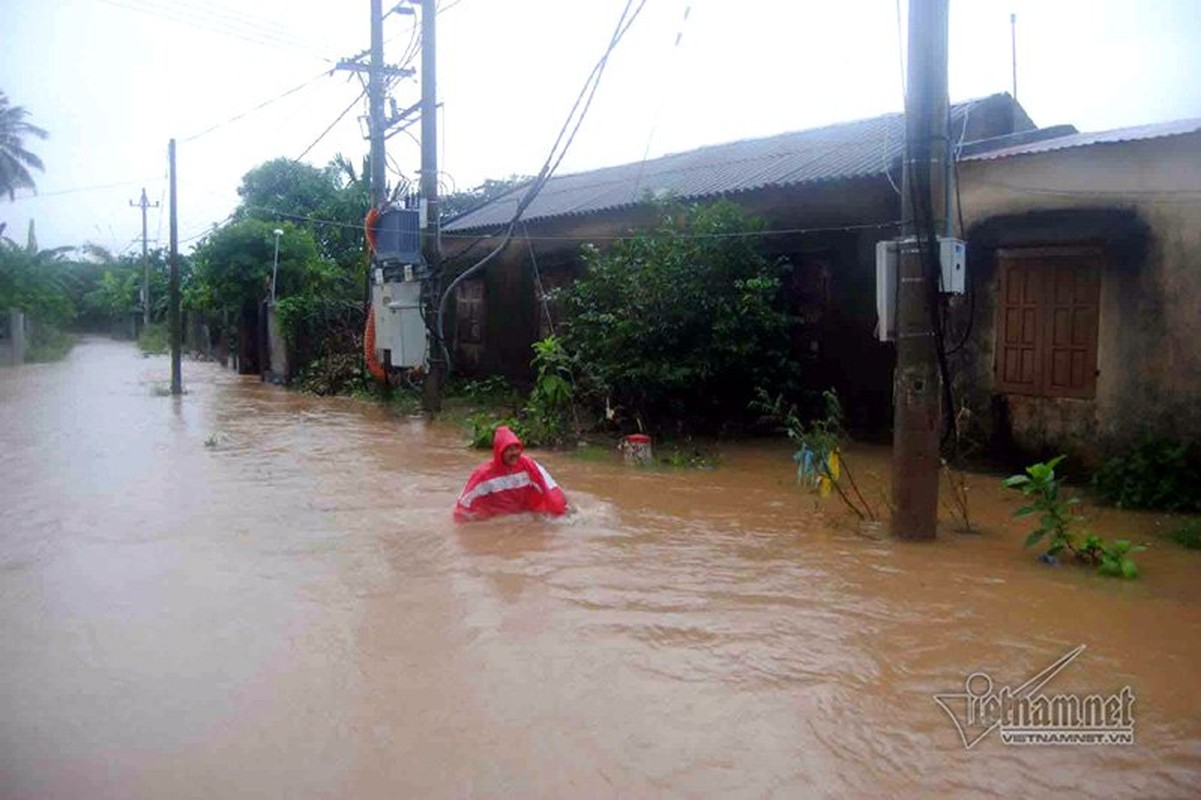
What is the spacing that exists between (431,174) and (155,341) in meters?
35.7

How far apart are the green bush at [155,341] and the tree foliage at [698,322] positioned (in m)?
33.6

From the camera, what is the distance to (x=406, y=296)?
14984 millimetres

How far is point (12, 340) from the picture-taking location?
32531 millimetres

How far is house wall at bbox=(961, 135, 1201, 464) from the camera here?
7812 millimetres

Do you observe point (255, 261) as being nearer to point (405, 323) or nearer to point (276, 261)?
point (276, 261)

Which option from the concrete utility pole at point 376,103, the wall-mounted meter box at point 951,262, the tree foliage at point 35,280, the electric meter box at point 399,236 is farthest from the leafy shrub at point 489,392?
the wall-mounted meter box at point 951,262

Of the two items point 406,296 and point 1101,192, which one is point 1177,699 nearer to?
point 1101,192

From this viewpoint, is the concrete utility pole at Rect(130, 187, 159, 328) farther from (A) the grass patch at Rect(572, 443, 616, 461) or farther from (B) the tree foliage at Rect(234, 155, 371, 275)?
(A) the grass patch at Rect(572, 443, 616, 461)

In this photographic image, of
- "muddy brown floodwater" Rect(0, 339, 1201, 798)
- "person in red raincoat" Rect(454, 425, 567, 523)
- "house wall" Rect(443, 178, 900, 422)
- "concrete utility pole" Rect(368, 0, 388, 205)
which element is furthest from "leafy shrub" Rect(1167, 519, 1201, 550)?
"concrete utility pole" Rect(368, 0, 388, 205)

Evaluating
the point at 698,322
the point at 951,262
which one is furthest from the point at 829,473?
the point at 698,322

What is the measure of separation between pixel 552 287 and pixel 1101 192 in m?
9.17

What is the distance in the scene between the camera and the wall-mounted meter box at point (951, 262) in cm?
614

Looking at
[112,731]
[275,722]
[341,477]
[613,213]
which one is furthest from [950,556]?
[613,213]

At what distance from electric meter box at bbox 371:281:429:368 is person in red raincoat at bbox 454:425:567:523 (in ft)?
25.2
